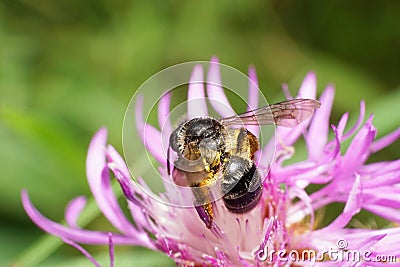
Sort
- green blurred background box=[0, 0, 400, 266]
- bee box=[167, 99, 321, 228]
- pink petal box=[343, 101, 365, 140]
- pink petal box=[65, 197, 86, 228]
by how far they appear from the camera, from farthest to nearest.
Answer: green blurred background box=[0, 0, 400, 266]
pink petal box=[65, 197, 86, 228]
pink petal box=[343, 101, 365, 140]
bee box=[167, 99, 321, 228]

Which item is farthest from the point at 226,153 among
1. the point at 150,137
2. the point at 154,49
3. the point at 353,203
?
the point at 154,49

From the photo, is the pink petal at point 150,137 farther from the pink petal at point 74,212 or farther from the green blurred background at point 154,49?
the green blurred background at point 154,49

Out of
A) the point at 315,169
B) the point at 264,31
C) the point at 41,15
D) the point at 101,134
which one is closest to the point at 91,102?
the point at 41,15

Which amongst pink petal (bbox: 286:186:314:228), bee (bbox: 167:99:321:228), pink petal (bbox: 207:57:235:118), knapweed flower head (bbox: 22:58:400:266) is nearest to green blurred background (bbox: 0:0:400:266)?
pink petal (bbox: 207:57:235:118)

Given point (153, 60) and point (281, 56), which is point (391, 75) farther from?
point (153, 60)

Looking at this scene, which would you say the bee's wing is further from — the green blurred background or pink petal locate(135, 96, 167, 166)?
the green blurred background
